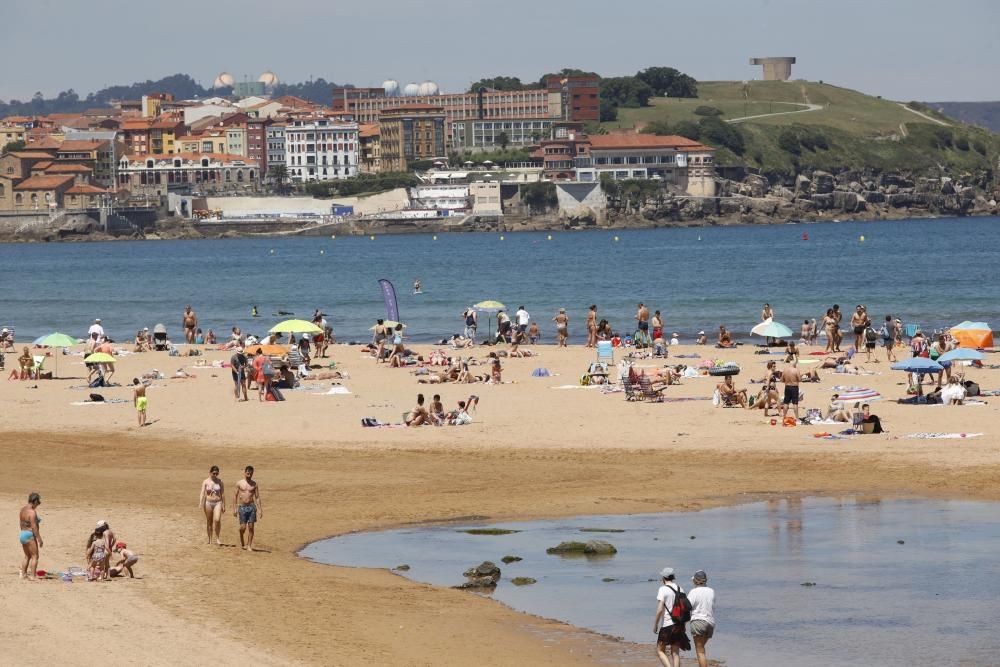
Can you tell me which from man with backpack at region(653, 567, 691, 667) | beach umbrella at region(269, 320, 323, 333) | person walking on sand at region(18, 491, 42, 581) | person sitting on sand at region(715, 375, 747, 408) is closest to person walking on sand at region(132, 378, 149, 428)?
beach umbrella at region(269, 320, 323, 333)

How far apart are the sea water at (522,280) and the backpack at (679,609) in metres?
35.5

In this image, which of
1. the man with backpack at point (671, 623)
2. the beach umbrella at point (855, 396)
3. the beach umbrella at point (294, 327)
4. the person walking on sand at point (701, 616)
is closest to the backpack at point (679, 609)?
the man with backpack at point (671, 623)

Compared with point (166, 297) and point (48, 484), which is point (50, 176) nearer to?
point (166, 297)

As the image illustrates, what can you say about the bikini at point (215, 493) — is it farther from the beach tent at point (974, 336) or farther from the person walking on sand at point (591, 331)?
the person walking on sand at point (591, 331)

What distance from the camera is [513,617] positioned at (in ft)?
49.0

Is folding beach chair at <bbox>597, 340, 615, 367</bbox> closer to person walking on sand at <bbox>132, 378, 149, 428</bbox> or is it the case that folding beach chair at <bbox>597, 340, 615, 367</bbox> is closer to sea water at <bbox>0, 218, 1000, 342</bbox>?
person walking on sand at <bbox>132, 378, 149, 428</bbox>

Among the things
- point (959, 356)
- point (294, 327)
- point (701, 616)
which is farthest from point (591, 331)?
point (701, 616)

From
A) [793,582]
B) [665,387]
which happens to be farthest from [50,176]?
[793,582]

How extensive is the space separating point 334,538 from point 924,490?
808 cm

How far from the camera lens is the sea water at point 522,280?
5809 centimetres

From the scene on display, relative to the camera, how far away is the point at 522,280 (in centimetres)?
8688

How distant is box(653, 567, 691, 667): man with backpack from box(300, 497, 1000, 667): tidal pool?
3.04 feet

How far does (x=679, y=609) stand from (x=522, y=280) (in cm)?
7437

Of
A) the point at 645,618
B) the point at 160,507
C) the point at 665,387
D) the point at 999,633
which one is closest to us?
the point at 999,633
